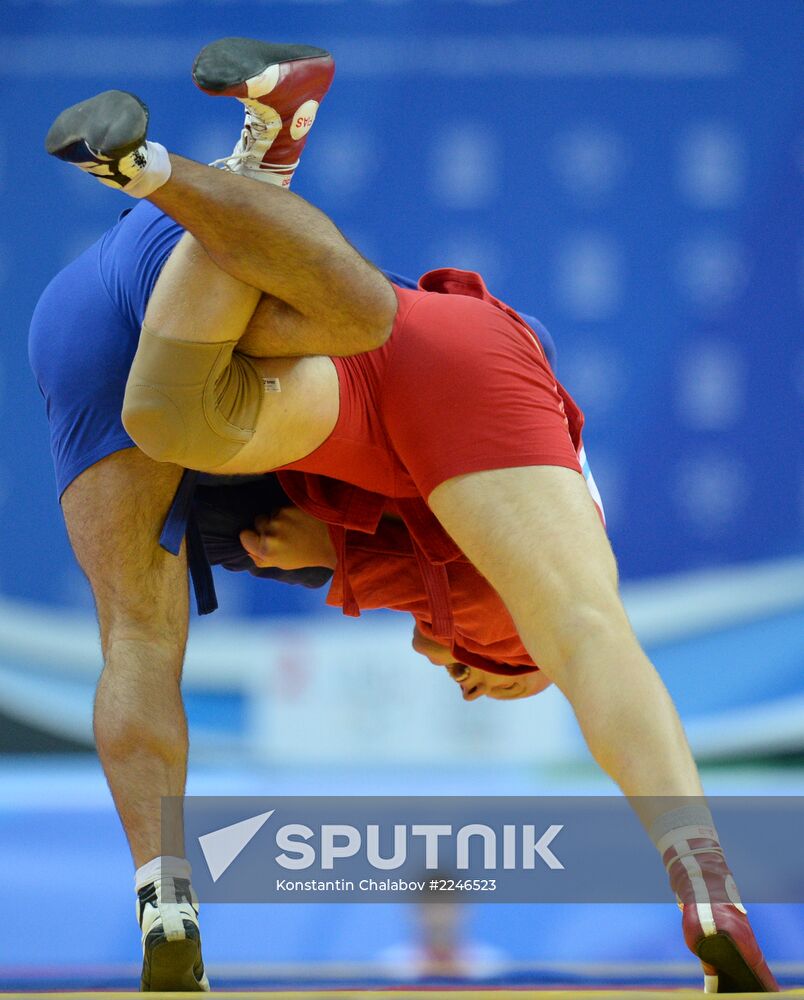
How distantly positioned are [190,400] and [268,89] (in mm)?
317

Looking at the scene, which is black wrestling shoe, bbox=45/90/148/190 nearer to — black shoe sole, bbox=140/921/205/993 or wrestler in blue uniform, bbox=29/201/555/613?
wrestler in blue uniform, bbox=29/201/555/613

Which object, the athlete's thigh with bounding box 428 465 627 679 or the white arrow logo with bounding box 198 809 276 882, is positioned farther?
the white arrow logo with bounding box 198 809 276 882

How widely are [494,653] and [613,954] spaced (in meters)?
0.59

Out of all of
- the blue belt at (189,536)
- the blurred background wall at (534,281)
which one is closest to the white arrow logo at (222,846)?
the blue belt at (189,536)

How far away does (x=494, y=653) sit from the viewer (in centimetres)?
185

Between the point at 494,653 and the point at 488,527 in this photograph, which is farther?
the point at 494,653

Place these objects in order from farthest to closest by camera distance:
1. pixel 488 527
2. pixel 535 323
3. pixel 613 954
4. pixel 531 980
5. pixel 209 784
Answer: pixel 209 784, pixel 613 954, pixel 531 980, pixel 535 323, pixel 488 527

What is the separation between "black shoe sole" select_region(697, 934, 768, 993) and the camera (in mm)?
1177

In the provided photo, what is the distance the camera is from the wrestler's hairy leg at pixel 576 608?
1.26 metres

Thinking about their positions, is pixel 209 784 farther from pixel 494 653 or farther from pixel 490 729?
pixel 494 653

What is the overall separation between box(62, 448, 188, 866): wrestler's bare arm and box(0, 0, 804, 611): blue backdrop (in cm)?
145

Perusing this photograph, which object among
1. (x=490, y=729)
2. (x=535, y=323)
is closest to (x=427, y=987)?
(x=535, y=323)

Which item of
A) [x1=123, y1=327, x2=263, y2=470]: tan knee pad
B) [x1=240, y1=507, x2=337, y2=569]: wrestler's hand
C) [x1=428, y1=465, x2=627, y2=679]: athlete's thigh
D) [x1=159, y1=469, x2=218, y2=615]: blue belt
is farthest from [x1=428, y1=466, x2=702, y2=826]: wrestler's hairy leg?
[x1=240, y1=507, x2=337, y2=569]: wrestler's hand

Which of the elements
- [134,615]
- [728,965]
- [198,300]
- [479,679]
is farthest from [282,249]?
[479,679]
